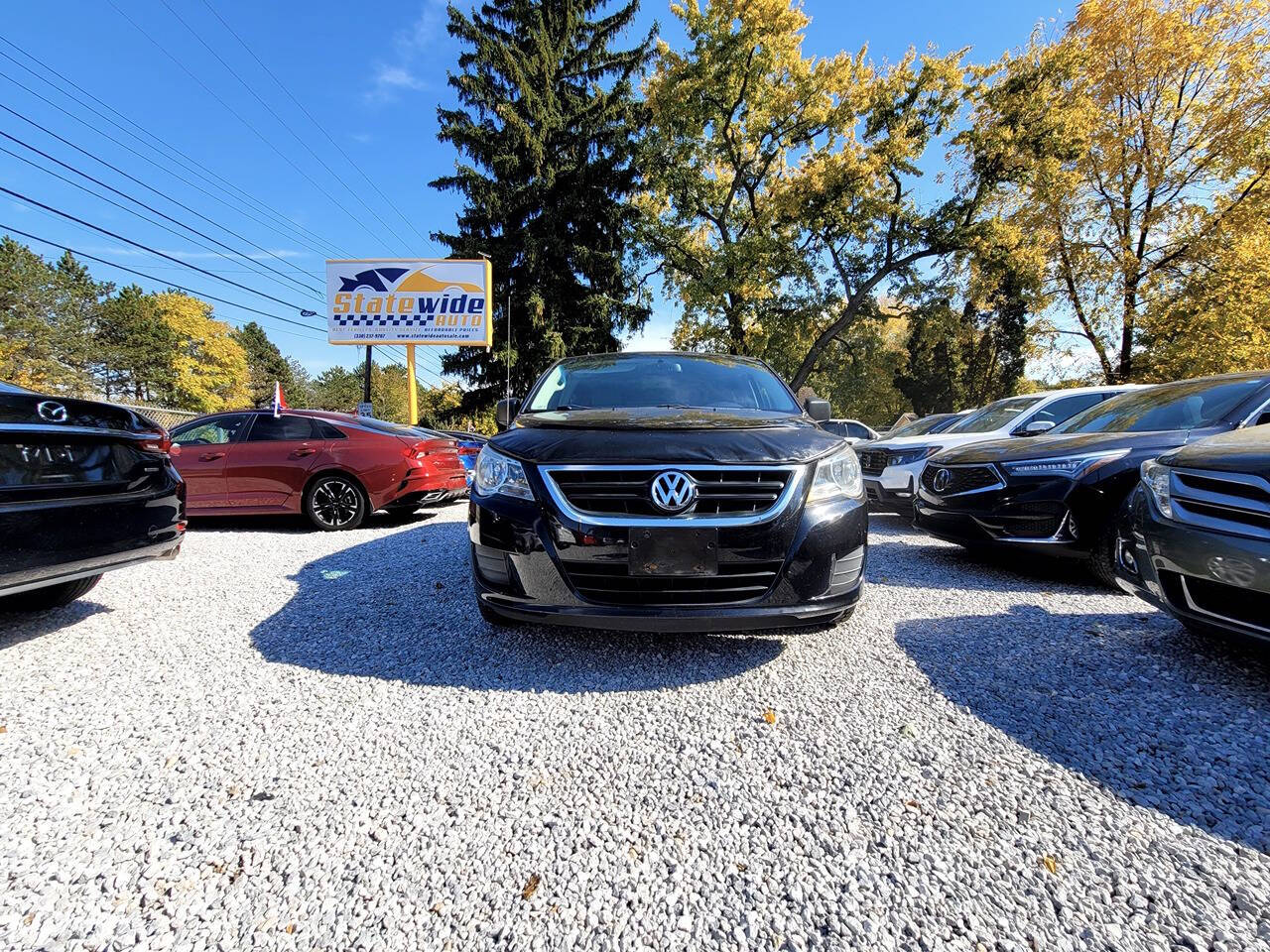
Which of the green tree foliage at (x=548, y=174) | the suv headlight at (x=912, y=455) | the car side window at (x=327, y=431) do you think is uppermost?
the green tree foliage at (x=548, y=174)

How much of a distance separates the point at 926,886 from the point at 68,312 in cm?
6190

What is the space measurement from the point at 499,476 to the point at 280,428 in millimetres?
4944

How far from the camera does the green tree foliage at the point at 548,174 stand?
21.7 metres

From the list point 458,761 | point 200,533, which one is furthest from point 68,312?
point 458,761

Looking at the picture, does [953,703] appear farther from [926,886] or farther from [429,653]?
[429,653]

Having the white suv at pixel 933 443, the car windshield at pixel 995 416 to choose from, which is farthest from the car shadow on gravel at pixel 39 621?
the car windshield at pixel 995 416

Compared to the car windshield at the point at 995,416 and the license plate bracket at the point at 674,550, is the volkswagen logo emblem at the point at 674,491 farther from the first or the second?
the car windshield at the point at 995,416

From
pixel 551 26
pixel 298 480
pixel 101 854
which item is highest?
pixel 551 26

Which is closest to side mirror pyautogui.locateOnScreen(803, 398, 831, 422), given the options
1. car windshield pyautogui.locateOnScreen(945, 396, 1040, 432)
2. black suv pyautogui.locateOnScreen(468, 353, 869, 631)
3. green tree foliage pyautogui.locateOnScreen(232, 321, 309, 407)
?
black suv pyautogui.locateOnScreen(468, 353, 869, 631)

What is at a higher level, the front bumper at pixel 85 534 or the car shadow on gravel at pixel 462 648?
the front bumper at pixel 85 534

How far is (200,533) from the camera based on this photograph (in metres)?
5.77

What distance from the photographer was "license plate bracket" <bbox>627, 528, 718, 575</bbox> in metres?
2.18

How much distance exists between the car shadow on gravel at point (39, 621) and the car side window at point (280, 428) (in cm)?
290

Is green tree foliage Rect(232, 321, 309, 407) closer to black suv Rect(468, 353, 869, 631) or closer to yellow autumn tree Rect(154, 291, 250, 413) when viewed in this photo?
yellow autumn tree Rect(154, 291, 250, 413)
